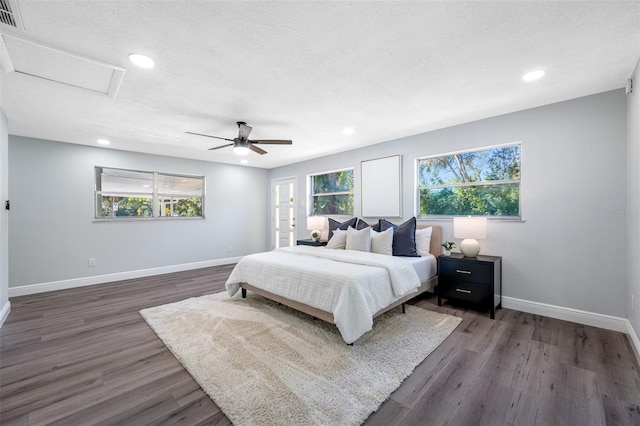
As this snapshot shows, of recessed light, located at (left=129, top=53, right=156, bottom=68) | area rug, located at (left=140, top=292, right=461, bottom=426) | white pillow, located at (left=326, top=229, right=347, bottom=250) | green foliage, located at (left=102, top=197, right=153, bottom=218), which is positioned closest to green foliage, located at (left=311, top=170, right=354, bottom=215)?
white pillow, located at (left=326, top=229, right=347, bottom=250)

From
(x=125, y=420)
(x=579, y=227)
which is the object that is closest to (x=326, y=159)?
(x=579, y=227)

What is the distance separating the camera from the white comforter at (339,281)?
238 cm

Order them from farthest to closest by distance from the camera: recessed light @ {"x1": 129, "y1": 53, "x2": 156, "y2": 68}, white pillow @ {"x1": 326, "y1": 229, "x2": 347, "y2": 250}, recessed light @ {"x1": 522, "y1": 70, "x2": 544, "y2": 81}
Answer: white pillow @ {"x1": 326, "y1": 229, "x2": 347, "y2": 250}, recessed light @ {"x1": 522, "y1": 70, "x2": 544, "y2": 81}, recessed light @ {"x1": 129, "y1": 53, "x2": 156, "y2": 68}

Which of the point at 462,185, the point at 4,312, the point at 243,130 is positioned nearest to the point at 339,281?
the point at 243,130

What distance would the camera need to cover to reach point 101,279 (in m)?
4.70

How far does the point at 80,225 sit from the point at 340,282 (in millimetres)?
4786

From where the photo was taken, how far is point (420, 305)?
3477 millimetres

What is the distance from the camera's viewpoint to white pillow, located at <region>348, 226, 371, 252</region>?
12.8 feet

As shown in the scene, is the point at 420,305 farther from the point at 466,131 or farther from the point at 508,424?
the point at 466,131

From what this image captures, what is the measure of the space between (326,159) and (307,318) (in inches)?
140

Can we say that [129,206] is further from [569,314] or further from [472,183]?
[569,314]

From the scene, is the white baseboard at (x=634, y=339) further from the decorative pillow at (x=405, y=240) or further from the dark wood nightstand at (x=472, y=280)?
the decorative pillow at (x=405, y=240)

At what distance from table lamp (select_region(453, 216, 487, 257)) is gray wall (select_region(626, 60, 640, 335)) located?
3.79 ft

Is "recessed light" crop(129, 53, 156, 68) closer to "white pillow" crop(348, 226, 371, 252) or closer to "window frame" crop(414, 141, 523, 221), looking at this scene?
"white pillow" crop(348, 226, 371, 252)
